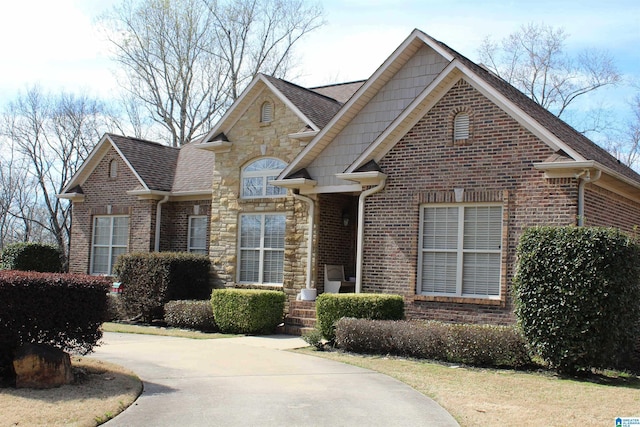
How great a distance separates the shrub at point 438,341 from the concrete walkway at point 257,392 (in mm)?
1164

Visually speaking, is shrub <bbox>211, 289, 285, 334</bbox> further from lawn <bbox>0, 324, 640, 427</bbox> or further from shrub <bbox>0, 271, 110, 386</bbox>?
shrub <bbox>0, 271, 110, 386</bbox>

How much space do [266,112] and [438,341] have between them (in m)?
9.63

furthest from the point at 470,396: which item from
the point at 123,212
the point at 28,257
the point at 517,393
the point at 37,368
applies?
the point at 28,257

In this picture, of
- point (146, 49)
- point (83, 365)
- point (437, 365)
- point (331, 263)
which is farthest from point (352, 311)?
point (146, 49)

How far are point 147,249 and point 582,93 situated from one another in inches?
935

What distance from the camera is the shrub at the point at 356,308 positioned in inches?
549

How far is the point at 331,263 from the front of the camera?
59.7ft

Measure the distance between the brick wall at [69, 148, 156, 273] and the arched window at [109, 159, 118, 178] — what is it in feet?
0.37

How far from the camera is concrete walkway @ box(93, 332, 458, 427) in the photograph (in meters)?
7.52

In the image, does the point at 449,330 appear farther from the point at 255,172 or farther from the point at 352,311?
the point at 255,172

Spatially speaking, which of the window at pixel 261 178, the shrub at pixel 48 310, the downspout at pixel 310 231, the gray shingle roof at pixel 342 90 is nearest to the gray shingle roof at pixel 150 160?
the window at pixel 261 178

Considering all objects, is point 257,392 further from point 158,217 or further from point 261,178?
Result: point 158,217

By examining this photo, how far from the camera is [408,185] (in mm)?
14883

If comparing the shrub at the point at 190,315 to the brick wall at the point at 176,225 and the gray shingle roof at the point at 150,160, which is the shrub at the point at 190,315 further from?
the gray shingle roof at the point at 150,160
